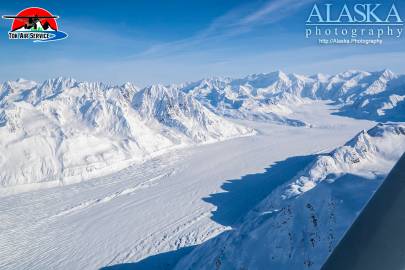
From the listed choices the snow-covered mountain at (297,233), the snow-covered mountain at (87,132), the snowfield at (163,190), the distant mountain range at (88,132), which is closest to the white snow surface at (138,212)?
the snowfield at (163,190)

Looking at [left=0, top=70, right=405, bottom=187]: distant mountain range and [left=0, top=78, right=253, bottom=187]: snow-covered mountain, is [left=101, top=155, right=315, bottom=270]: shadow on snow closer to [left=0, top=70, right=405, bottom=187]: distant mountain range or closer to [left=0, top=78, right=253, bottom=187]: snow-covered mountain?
[left=0, top=70, right=405, bottom=187]: distant mountain range

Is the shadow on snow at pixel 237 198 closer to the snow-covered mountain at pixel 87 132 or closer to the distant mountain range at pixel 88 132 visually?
the distant mountain range at pixel 88 132

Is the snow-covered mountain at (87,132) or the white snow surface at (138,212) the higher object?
the snow-covered mountain at (87,132)

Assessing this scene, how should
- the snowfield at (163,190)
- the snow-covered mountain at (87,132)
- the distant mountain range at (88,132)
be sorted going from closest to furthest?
the snowfield at (163,190) < the snow-covered mountain at (87,132) < the distant mountain range at (88,132)

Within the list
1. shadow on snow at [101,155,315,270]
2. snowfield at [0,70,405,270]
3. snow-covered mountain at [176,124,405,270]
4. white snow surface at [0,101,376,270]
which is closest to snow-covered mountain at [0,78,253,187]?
snowfield at [0,70,405,270]

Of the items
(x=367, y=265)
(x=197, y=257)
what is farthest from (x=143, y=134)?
(x=367, y=265)

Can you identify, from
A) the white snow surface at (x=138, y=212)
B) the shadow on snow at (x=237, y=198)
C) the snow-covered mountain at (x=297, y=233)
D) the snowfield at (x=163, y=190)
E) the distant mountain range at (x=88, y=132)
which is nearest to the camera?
the snow-covered mountain at (x=297, y=233)
